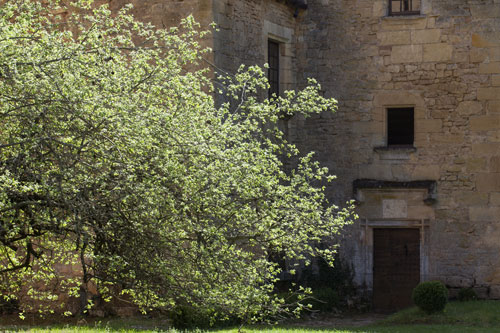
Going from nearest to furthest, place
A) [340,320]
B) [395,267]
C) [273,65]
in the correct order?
[340,320] < [395,267] < [273,65]

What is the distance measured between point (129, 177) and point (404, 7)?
978cm

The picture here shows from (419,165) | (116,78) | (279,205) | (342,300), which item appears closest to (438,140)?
(419,165)

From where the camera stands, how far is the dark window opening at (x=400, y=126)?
611 inches

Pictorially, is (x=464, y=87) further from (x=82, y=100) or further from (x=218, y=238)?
(x=82, y=100)

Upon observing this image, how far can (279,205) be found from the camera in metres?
8.59

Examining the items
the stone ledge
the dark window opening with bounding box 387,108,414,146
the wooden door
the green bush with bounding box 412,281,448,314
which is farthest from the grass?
the dark window opening with bounding box 387,108,414,146

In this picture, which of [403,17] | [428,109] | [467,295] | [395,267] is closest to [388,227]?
[395,267]

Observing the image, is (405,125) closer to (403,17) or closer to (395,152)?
(395,152)

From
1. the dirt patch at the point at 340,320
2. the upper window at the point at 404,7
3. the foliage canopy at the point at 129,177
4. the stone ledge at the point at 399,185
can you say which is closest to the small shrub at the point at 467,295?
the dirt patch at the point at 340,320

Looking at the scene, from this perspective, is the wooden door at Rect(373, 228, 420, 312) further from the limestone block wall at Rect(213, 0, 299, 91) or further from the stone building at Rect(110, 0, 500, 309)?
the limestone block wall at Rect(213, 0, 299, 91)

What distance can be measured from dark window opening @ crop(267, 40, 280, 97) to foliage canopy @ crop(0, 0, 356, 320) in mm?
6691

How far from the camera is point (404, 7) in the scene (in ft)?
51.3

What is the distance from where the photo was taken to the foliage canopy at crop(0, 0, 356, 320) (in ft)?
24.3

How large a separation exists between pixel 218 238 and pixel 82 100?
190 cm
